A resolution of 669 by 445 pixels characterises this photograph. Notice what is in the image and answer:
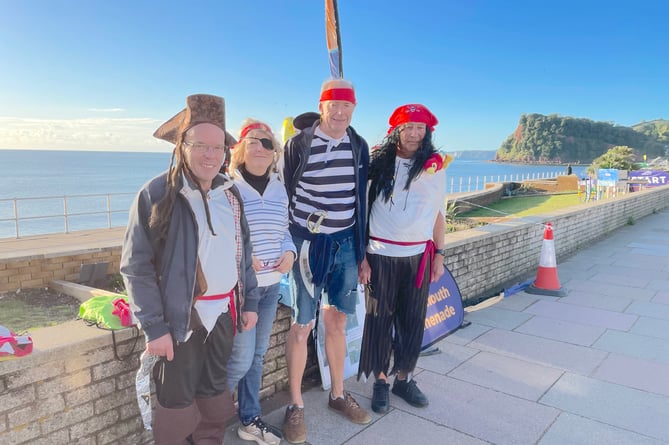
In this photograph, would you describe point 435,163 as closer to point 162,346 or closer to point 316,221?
point 316,221

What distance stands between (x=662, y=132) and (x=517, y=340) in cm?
17917

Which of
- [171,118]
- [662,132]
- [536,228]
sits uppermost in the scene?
[662,132]

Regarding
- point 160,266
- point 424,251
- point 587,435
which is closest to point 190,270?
point 160,266

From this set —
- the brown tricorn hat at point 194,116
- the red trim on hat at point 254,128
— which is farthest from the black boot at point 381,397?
the brown tricorn hat at point 194,116

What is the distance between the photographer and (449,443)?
8.93 ft

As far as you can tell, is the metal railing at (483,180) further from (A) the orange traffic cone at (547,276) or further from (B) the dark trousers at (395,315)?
(B) the dark trousers at (395,315)

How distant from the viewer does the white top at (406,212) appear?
9.87ft

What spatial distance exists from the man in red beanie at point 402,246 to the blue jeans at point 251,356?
0.74m

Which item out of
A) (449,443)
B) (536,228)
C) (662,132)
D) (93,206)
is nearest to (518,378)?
(449,443)

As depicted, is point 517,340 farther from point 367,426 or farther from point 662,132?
point 662,132

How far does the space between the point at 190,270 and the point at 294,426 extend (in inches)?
51.7

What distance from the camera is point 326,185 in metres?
2.72

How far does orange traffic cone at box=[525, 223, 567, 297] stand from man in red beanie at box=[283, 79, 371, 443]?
151 inches

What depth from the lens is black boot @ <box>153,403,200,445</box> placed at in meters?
2.05
